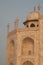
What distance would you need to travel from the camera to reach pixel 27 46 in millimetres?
33062

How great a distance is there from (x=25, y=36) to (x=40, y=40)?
7.90 ft

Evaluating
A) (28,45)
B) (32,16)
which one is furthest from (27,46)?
(32,16)

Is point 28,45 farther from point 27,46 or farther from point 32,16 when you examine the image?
point 32,16

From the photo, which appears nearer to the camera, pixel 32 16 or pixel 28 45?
pixel 28 45

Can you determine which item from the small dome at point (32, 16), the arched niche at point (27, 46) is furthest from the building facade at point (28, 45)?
the small dome at point (32, 16)

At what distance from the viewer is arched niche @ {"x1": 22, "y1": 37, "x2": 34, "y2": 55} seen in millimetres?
32406

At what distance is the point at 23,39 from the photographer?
1264 inches

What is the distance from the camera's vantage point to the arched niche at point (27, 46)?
32.4 metres

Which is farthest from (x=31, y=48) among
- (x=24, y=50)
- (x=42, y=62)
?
(x=42, y=62)

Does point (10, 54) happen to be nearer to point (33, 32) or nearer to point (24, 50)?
point (24, 50)

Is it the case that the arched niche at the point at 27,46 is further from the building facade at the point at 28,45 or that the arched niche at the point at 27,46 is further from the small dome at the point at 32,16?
the small dome at the point at 32,16

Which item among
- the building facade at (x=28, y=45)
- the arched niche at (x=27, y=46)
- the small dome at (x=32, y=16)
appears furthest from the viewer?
the small dome at (x=32, y=16)

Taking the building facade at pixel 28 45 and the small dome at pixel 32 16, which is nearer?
the building facade at pixel 28 45

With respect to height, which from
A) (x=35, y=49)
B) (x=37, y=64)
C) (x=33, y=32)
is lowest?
(x=37, y=64)
